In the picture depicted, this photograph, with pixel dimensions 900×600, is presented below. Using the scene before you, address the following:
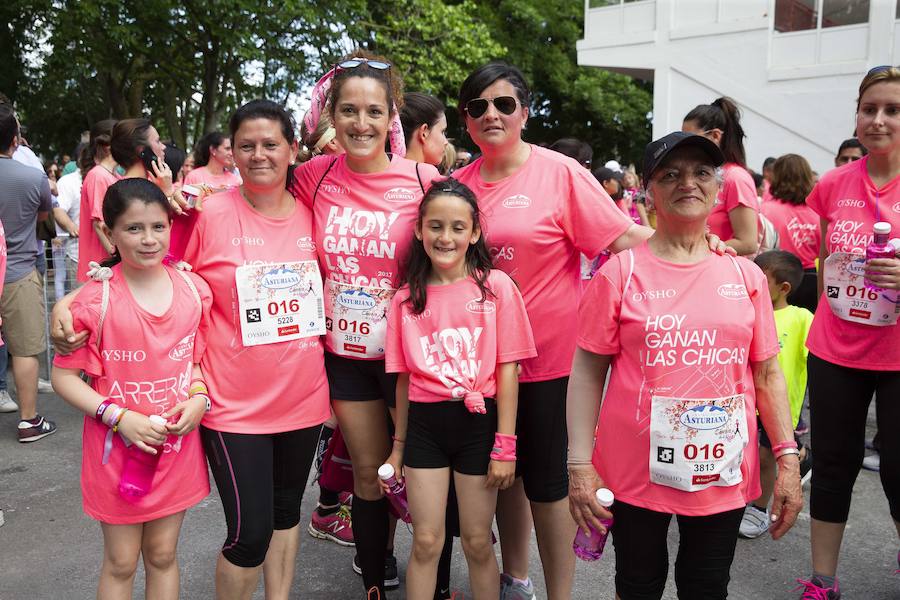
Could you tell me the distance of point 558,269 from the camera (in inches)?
118

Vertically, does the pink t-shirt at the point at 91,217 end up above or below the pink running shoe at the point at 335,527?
above

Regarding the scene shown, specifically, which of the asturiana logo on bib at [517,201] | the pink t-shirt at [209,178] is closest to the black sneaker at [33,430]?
the pink t-shirt at [209,178]

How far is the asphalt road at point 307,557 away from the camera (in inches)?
141

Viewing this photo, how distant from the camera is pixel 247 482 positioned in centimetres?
274

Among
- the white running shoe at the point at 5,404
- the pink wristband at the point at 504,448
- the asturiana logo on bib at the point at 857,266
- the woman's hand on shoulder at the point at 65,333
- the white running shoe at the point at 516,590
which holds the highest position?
the asturiana logo on bib at the point at 857,266

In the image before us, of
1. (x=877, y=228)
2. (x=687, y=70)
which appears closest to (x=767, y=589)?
(x=877, y=228)

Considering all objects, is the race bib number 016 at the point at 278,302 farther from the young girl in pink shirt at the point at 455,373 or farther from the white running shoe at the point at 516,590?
the white running shoe at the point at 516,590

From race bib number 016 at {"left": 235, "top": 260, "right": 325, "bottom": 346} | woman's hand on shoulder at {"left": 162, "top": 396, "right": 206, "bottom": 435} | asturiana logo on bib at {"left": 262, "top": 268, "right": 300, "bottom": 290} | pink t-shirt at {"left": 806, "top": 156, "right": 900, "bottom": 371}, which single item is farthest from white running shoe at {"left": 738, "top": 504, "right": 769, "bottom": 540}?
woman's hand on shoulder at {"left": 162, "top": 396, "right": 206, "bottom": 435}

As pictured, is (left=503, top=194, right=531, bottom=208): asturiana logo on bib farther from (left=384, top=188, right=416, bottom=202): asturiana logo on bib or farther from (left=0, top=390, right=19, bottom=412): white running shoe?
(left=0, top=390, right=19, bottom=412): white running shoe

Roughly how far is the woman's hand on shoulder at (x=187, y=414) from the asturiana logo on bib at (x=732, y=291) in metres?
1.76

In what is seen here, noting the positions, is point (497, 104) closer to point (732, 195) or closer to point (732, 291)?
point (732, 291)

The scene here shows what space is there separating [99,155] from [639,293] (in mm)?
5922

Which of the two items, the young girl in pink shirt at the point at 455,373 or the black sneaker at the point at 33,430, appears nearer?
the young girl in pink shirt at the point at 455,373

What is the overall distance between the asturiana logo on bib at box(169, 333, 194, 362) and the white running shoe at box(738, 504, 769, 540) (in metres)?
3.06
